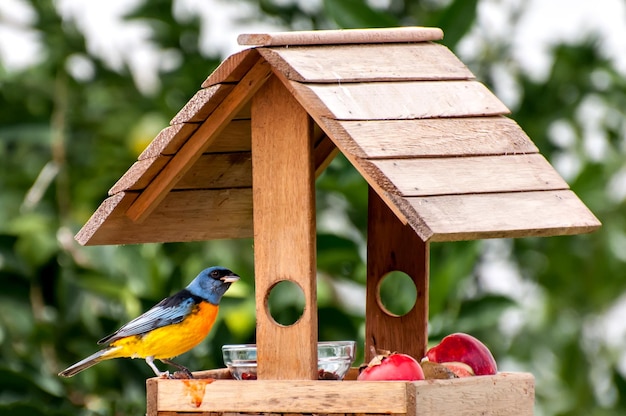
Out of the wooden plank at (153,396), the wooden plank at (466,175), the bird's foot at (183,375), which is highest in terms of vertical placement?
the wooden plank at (466,175)

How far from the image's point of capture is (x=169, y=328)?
3.37 m

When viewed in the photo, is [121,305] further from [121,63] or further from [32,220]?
[121,63]

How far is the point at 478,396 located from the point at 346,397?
0.37 metres

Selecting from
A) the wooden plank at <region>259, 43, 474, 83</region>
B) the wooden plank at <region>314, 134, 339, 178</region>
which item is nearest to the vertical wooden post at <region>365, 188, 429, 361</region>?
the wooden plank at <region>314, 134, 339, 178</region>

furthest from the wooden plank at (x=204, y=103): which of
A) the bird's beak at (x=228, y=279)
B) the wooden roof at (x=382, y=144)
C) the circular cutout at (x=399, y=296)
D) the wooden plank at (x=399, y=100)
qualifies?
the circular cutout at (x=399, y=296)

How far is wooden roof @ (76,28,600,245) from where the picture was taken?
2857mm

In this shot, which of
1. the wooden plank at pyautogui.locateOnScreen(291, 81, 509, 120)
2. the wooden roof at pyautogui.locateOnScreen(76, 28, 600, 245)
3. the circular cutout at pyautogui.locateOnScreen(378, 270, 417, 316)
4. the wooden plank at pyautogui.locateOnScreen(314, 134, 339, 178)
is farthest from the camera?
the circular cutout at pyautogui.locateOnScreen(378, 270, 417, 316)

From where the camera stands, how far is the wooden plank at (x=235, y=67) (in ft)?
10.2

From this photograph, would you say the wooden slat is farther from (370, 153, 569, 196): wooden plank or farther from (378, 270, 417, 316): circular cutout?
(378, 270, 417, 316): circular cutout

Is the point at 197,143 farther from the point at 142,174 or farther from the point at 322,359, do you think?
the point at 322,359

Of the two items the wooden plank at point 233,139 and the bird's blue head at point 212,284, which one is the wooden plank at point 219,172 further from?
the bird's blue head at point 212,284

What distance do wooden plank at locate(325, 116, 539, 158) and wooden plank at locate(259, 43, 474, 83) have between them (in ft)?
0.55

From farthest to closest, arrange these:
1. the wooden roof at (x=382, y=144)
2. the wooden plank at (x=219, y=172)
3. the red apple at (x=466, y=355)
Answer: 1. the wooden plank at (x=219, y=172)
2. the red apple at (x=466, y=355)
3. the wooden roof at (x=382, y=144)

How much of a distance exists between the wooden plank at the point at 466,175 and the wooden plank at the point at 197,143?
0.48m
